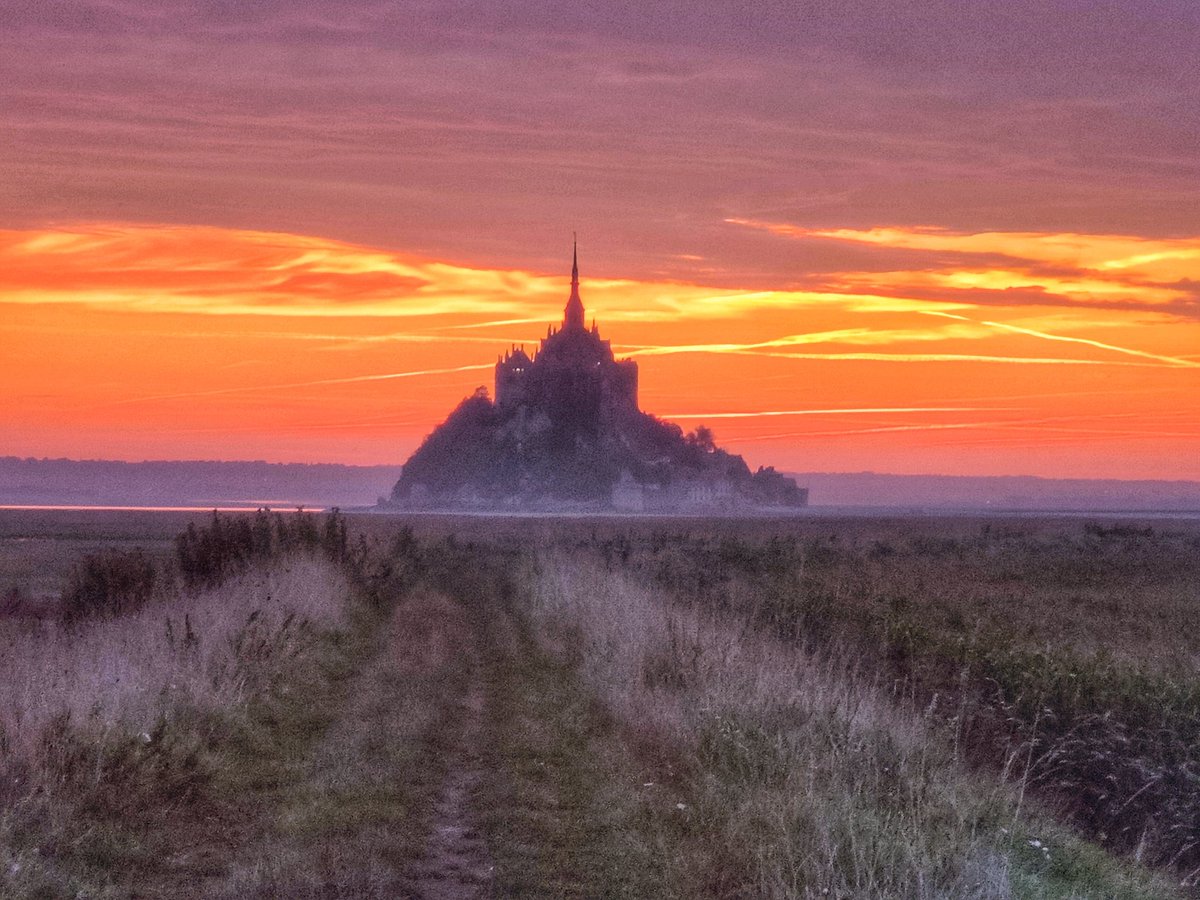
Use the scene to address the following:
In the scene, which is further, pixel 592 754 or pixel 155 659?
pixel 155 659

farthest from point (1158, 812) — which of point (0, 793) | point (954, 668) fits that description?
point (0, 793)

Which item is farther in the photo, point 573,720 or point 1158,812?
point 573,720

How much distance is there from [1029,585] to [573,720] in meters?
25.9

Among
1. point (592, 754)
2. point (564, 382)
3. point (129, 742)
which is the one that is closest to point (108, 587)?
point (592, 754)

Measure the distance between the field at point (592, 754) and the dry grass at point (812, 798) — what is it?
0.11ft

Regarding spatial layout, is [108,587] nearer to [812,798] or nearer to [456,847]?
[456,847]

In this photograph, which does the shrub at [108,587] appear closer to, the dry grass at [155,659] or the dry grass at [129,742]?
the dry grass at [155,659]

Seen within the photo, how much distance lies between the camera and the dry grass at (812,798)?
7629mm

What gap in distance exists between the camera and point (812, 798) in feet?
28.7

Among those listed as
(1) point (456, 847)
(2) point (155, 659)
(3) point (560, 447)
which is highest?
(3) point (560, 447)

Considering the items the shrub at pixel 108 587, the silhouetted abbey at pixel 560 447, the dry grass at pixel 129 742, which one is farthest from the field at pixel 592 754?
the silhouetted abbey at pixel 560 447

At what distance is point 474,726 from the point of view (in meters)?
13.6

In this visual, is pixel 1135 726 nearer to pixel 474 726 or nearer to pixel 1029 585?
pixel 474 726

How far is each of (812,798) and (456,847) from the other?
243cm
